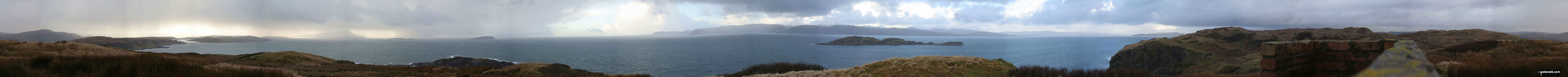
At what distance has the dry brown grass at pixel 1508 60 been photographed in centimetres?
759

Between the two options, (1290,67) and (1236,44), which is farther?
(1236,44)

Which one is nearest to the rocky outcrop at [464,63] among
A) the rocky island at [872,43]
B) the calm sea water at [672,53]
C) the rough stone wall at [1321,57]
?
the calm sea water at [672,53]

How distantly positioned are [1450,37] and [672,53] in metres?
115

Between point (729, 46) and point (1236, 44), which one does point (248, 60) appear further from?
point (729, 46)

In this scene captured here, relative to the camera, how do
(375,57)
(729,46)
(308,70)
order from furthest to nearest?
(729,46) → (375,57) → (308,70)

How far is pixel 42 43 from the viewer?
78.0 feet

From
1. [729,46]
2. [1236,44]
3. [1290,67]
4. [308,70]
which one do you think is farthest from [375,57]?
[1236,44]

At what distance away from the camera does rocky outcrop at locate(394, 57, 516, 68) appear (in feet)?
163

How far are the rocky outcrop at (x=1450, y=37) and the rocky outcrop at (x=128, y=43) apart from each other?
184965mm

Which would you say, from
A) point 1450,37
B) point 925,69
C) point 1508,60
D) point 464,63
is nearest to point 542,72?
point 925,69

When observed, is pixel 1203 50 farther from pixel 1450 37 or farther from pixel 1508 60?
pixel 1508 60

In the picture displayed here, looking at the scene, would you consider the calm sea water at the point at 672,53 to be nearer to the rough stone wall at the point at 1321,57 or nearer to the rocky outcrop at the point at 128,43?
the rocky outcrop at the point at 128,43

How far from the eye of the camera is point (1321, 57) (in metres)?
7.35

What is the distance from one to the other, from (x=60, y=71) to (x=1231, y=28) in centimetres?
10455
